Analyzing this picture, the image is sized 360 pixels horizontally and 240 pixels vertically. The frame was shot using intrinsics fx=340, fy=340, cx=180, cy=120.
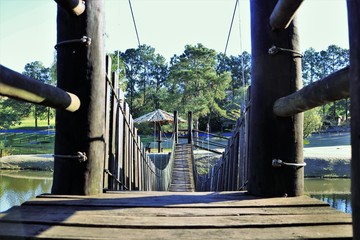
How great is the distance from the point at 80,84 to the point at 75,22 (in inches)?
13.2

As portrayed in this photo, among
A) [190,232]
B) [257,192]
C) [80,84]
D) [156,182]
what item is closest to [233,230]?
[190,232]

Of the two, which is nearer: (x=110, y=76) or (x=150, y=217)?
(x=150, y=217)

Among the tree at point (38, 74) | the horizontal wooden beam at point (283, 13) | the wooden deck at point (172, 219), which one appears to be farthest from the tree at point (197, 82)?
the wooden deck at point (172, 219)

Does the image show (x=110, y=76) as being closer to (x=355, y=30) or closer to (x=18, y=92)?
(x=18, y=92)

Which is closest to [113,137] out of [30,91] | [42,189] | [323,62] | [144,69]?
[30,91]

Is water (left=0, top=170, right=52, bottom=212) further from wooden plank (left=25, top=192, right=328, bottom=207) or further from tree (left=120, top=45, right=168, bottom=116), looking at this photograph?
tree (left=120, top=45, right=168, bottom=116)

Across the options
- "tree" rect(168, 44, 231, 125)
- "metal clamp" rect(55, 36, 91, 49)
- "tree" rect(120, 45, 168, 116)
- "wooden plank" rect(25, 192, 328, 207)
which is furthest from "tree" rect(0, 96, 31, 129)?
"wooden plank" rect(25, 192, 328, 207)

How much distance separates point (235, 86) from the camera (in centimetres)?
4191

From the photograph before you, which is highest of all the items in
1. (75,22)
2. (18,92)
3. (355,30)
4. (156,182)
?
(75,22)

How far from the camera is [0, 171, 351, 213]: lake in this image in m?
10.9

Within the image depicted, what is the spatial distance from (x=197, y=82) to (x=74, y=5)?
25.7 meters

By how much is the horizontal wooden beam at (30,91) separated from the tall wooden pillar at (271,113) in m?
0.98

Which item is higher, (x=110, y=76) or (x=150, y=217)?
(x=110, y=76)

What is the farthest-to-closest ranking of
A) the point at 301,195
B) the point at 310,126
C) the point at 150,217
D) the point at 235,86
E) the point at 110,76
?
the point at 235,86 → the point at 310,126 → the point at 110,76 → the point at 301,195 → the point at 150,217
